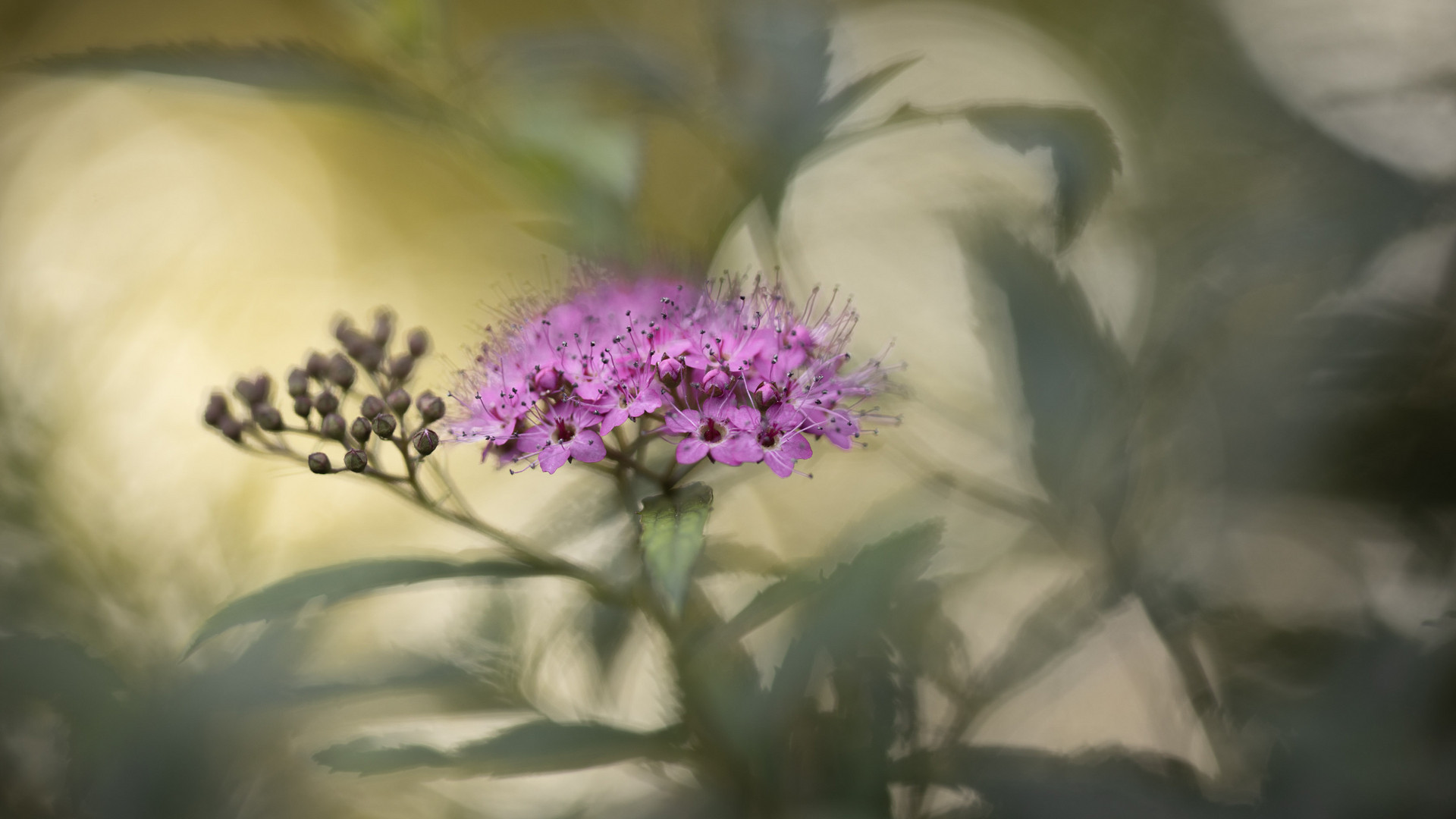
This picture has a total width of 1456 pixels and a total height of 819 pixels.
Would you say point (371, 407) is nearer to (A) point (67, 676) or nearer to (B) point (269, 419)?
(B) point (269, 419)

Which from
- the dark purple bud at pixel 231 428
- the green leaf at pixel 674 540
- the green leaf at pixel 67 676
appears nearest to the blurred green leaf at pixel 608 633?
the green leaf at pixel 674 540

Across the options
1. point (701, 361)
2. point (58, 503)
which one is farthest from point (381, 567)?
point (58, 503)

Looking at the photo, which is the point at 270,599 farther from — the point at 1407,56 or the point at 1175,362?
the point at 1407,56

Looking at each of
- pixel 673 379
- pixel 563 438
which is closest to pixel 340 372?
pixel 563 438

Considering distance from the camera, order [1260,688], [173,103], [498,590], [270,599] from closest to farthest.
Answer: [270,599], [1260,688], [498,590], [173,103]

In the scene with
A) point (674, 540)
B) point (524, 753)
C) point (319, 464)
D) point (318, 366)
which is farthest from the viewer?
point (318, 366)

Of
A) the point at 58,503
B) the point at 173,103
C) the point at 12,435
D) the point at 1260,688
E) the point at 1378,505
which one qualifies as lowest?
the point at 1260,688

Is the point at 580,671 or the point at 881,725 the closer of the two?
the point at 881,725
